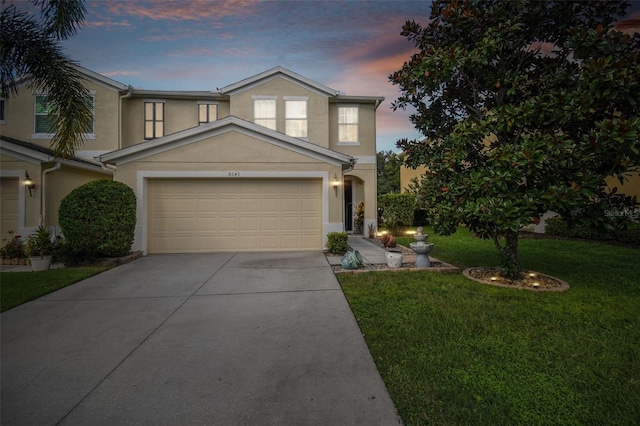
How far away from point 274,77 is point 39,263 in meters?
10.5

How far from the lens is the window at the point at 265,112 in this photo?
1301 centimetres

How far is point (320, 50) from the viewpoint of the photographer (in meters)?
11.0

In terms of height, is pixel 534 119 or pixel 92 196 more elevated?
pixel 534 119

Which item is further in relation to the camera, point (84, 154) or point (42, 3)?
point (84, 154)

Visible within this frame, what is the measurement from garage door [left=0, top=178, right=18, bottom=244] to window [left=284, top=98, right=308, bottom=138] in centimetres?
967

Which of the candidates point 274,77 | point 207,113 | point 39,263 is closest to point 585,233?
point 274,77

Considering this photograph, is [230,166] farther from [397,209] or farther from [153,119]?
[397,209]

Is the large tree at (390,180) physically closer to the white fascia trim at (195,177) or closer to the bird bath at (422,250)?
the white fascia trim at (195,177)

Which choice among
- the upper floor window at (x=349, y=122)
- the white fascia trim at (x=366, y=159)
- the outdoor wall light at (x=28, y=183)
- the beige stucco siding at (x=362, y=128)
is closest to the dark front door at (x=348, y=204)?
the white fascia trim at (x=366, y=159)

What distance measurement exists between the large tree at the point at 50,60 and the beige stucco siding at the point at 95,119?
6946 mm

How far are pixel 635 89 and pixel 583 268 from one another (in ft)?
14.1

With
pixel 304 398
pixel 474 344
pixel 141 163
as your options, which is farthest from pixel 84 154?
pixel 474 344

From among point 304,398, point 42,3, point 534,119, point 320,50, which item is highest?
point 320,50

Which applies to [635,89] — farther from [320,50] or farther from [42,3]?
[42,3]
